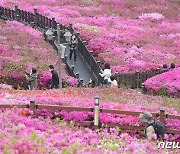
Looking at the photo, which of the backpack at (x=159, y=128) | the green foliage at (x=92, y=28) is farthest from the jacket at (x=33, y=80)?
the green foliage at (x=92, y=28)

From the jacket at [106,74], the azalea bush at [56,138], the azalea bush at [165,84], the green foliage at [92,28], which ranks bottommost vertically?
the azalea bush at [56,138]

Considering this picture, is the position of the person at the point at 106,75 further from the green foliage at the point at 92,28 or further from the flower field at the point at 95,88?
the green foliage at the point at 92,28

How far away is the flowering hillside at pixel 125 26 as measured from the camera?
108ft

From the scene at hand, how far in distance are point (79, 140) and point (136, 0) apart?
1589 inches

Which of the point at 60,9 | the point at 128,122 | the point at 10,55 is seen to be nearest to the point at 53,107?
the point at 128,122

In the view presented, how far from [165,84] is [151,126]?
35.9 ft

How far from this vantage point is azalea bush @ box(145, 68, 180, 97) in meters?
24.3

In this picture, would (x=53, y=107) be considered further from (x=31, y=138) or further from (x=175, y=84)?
(x=175, y=84)

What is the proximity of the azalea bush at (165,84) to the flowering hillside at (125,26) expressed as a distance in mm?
4659

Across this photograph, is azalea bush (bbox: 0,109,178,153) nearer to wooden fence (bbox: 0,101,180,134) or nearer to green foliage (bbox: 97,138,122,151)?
green foliage (bbox: 97,138,122,151)

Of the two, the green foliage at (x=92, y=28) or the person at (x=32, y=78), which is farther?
the green foliage at (x=92, y=28)

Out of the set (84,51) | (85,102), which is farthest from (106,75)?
(84,51)

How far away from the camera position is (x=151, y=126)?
1405cm

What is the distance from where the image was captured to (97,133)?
1548 cm
